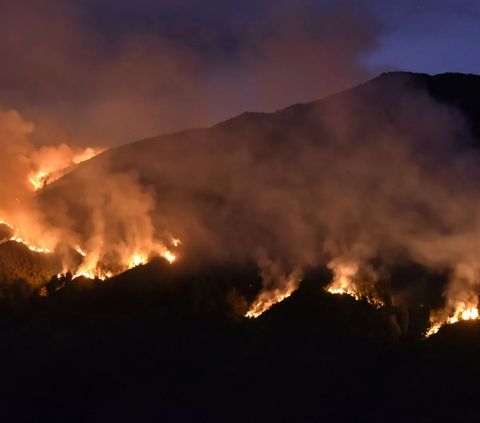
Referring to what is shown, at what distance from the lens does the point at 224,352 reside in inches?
1503

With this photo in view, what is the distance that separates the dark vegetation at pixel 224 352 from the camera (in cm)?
3184

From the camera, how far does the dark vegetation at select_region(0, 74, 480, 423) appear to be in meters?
31.8

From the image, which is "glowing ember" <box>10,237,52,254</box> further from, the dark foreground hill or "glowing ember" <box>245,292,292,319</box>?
"glowing ember" <box>245,292,292,319</box>

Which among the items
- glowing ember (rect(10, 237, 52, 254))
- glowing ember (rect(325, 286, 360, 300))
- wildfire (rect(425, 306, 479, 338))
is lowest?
wildfire (rect(425, 306, 479, 338))

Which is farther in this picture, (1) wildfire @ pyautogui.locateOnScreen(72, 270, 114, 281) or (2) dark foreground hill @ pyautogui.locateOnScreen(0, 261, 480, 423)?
(1) wildfire @ pyautogui.locateOnScreen(72, 270, 114, 281)

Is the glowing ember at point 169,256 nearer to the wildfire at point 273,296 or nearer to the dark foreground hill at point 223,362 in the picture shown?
the dark foreground hill at point 223,362

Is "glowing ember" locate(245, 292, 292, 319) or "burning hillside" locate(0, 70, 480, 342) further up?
"burning hillside" locate(0, 70, 480, 342)

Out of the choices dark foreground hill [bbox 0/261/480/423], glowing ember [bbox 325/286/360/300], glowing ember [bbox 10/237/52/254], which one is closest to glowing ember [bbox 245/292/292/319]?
dark foreground hill [bbox 0/261/480/423]

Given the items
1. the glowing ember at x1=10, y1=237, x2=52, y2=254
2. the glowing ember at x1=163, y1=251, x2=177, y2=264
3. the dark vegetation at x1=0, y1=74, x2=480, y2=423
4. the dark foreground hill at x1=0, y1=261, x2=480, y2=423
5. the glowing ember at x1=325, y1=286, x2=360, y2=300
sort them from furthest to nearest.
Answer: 1. the glowing ember at x1=10, y1=237, x2=52, y2=254
2. the glowing ember at x1=163, y1=251, x2=177, y2=264
3. the glowing ember at x1=325, y1=286, x2=360, y2=300
4. the dark vegetation at x1=0, y1=74, x2=480, y2=423
5. the dark foreground hill at x1=0, y1=261, x2=480, y2=423

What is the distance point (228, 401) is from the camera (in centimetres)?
3238

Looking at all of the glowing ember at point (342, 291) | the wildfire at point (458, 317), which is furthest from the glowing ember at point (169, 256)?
the wildfire at point (458, 317)

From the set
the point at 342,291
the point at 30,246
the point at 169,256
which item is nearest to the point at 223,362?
the point at 342,291

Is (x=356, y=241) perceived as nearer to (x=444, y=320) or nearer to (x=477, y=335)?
(x=444, y=320)

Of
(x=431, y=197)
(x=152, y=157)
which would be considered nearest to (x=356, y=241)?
(x=431, y=197)
